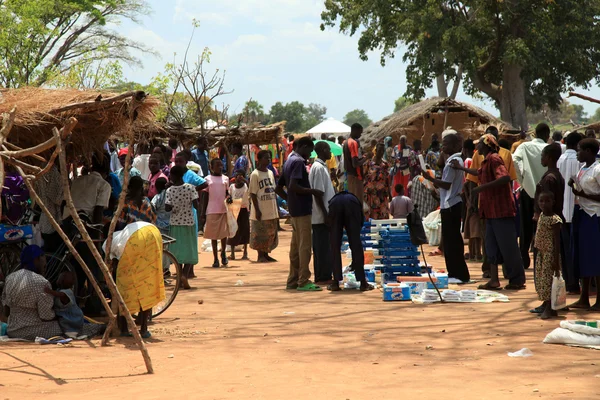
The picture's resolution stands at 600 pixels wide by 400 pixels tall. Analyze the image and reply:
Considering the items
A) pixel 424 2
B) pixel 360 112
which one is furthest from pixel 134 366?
pixel 360 112

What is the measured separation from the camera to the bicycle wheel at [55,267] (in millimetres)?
9109

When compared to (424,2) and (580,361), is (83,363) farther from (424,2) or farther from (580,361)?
(424,2)

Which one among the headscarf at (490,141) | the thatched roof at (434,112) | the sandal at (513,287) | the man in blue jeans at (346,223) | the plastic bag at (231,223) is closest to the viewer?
the headscarf at (490,141)

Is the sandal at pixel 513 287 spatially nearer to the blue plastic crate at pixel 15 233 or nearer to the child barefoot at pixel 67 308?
the child barefoot at pixel 67 308

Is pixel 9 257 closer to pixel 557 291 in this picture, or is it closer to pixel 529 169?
pixel 557 291

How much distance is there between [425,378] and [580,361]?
1.39m

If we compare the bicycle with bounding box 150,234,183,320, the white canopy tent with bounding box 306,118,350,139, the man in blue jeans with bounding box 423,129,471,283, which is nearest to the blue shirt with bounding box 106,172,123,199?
the bicycle with bounding box 150,234,183,320

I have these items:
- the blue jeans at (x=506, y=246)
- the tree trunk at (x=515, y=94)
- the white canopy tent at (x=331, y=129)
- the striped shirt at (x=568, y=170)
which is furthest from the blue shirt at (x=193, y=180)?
the white canopy tent at (x=331, y=129)

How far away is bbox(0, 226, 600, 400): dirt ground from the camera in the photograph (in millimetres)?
6125

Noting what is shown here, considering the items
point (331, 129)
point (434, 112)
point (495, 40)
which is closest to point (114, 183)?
point (434, 112)

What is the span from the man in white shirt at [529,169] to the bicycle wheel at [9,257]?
21.8 feet

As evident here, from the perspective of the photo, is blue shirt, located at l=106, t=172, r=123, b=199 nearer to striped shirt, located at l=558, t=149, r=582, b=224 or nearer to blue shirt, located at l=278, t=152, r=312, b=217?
blue shirt, located at l=278, t=152, r=312, b=217

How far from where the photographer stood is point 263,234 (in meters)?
14.8

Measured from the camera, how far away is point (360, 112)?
18838cm
